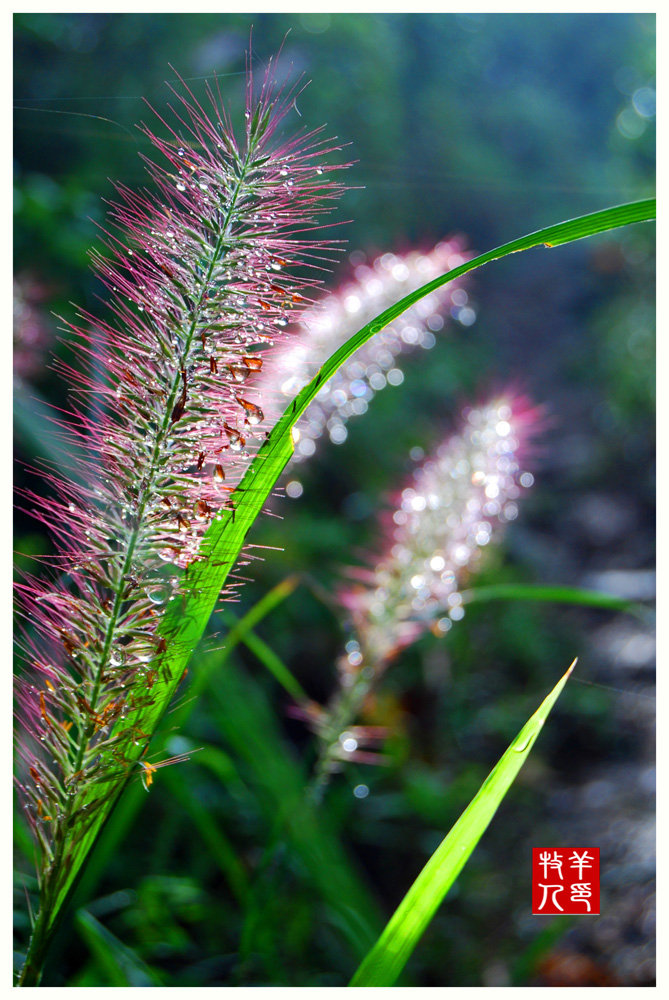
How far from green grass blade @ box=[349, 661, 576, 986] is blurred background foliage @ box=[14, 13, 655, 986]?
9.5 inches

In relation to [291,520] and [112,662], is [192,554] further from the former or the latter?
[291,520]

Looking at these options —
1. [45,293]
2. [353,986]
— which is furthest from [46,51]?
[353,986]

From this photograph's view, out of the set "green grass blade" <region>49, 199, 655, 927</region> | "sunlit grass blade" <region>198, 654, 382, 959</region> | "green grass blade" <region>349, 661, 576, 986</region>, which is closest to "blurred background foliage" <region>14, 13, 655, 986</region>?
"sunlit grass blade" <region>198, 654, 382, 959</region>

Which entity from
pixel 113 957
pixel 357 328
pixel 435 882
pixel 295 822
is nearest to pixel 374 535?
pixel 357 328

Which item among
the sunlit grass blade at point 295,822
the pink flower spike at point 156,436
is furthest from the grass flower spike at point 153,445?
the sunlit grass blade at point 295,822

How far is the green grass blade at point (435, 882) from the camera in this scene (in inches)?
17.2

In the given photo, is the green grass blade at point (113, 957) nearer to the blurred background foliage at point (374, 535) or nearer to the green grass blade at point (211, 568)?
the blurred background foliage at point (374, 535)

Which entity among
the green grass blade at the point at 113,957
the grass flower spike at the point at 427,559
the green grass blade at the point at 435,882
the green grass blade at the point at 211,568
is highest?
the grass flower spike at the point at 427,559

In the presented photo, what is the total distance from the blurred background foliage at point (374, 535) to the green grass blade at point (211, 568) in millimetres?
128

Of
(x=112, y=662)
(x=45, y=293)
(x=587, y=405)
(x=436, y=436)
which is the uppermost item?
(x=587, y=405)

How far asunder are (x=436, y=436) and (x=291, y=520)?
74 cm

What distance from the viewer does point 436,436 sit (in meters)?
2.37

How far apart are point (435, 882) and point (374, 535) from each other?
145 centimetres

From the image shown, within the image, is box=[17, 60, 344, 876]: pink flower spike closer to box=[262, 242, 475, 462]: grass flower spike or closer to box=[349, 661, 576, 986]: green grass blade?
box=[349, 661, 576, 986]: green grass blade
